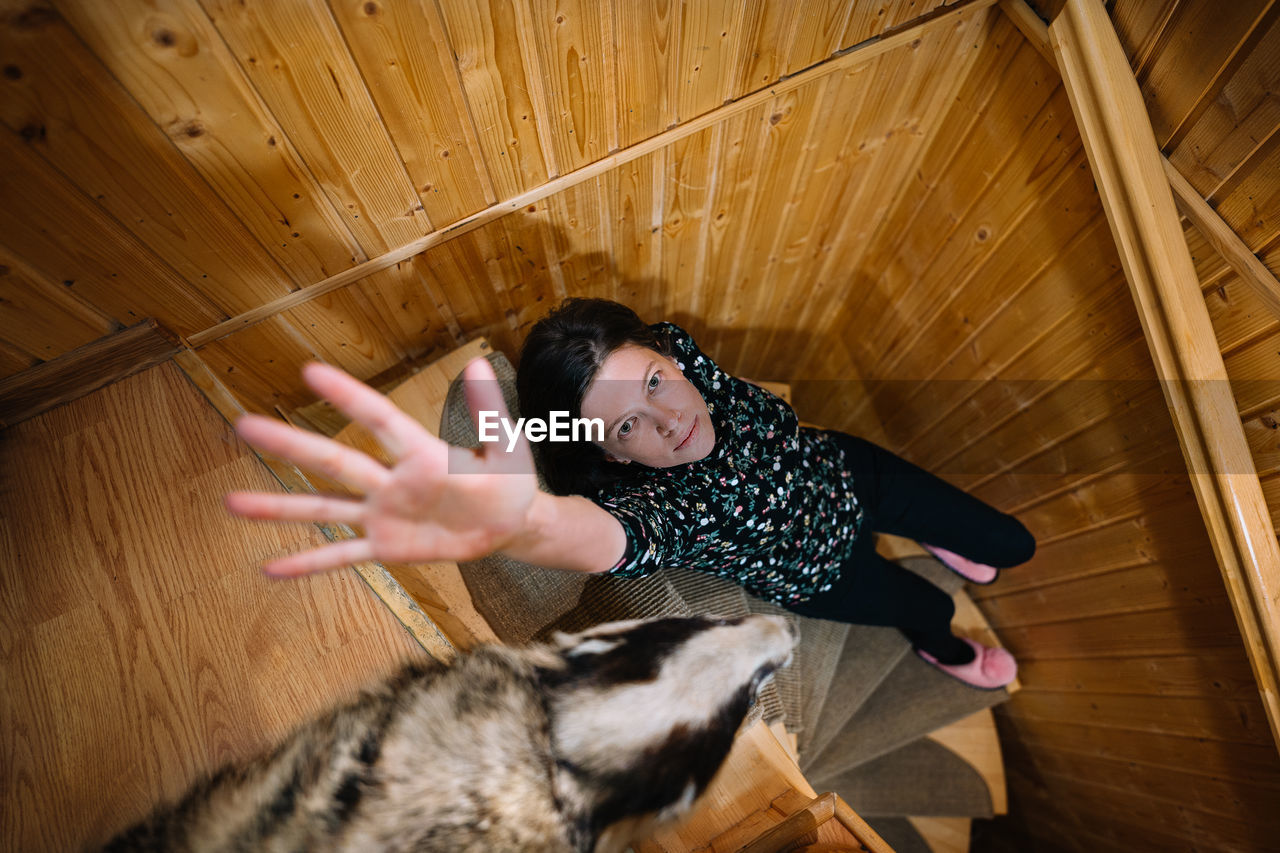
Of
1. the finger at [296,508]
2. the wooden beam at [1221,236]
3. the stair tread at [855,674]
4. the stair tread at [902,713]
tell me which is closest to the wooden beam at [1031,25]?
the wooden beam at [1221,236]

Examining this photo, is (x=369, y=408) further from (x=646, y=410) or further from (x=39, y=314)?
(x=39, y=314)

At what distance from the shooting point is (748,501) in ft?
4.86

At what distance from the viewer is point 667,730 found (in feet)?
3.14

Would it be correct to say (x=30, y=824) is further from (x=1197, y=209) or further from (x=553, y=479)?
(x=1197, y=209)

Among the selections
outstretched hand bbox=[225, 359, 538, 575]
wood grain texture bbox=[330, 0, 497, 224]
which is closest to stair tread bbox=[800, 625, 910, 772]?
outstretched hand bbox=[225, 359, 538, 575]

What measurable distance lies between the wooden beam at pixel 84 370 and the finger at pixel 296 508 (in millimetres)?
768

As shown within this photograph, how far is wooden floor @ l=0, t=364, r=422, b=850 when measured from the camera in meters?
0.94

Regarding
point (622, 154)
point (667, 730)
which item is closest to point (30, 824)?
point (667, 730)

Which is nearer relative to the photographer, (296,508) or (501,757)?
(296,508)

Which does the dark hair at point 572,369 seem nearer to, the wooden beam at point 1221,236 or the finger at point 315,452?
the finger at point 315,452

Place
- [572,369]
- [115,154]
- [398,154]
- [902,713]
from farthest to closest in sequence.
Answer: [902,713] < [572,369] < [398,154] < [115,154]

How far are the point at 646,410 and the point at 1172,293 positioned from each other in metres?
1.27

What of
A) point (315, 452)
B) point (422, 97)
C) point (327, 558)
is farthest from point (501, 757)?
point (422, 97)

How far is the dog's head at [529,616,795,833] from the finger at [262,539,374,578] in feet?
1.36
